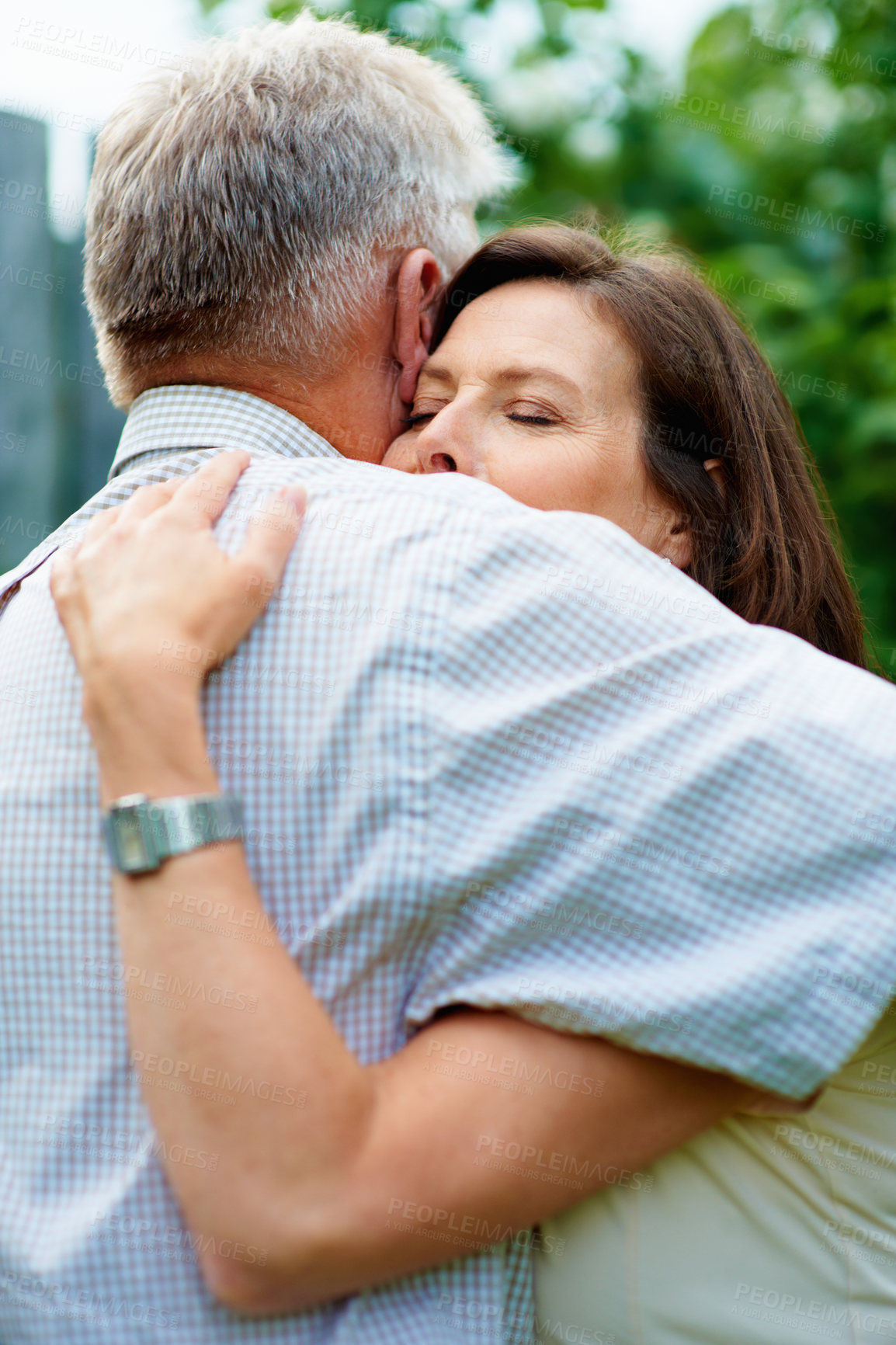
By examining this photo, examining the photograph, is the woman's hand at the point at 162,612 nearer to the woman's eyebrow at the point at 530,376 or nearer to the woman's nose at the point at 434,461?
the woman's nose at the point at 434,461

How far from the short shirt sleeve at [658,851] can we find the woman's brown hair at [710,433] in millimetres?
907

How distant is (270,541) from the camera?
1.25 m

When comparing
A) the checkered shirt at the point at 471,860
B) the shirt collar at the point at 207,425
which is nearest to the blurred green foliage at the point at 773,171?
the shirt collar at the point at 207,425

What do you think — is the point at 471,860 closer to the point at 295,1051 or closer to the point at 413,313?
the point at 295,1051

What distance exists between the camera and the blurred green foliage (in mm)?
3906

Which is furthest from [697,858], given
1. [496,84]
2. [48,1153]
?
[496,84]

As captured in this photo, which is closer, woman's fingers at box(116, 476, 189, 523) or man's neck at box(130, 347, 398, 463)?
woman's fingers at box(116, 476, 189, 523)

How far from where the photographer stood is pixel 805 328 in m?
4.08

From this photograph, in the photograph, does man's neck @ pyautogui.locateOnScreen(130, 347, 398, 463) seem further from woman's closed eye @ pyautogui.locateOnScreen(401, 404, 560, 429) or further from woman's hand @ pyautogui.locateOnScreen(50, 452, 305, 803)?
woman's hand @ pyautogui.locateOnScreen(50, 452, 305, 803)

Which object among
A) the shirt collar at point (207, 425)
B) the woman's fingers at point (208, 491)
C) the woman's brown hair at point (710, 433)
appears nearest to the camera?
the woman's fingers at point (208, 491)

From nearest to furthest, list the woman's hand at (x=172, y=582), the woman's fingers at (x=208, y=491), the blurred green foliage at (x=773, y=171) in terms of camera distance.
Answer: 1. the woman's hand at (x=172, y=582)
2. the woman's fingers at (x=208, y=491)
3. the blurred green foliage at (x=773, y=171)

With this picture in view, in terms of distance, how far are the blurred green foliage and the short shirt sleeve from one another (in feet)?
9.53

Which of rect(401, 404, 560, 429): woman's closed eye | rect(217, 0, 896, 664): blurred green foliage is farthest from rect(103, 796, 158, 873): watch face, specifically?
rect(217, 0, 896, 664): blurred green foliage

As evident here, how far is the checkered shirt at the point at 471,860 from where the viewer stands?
1114 mm
